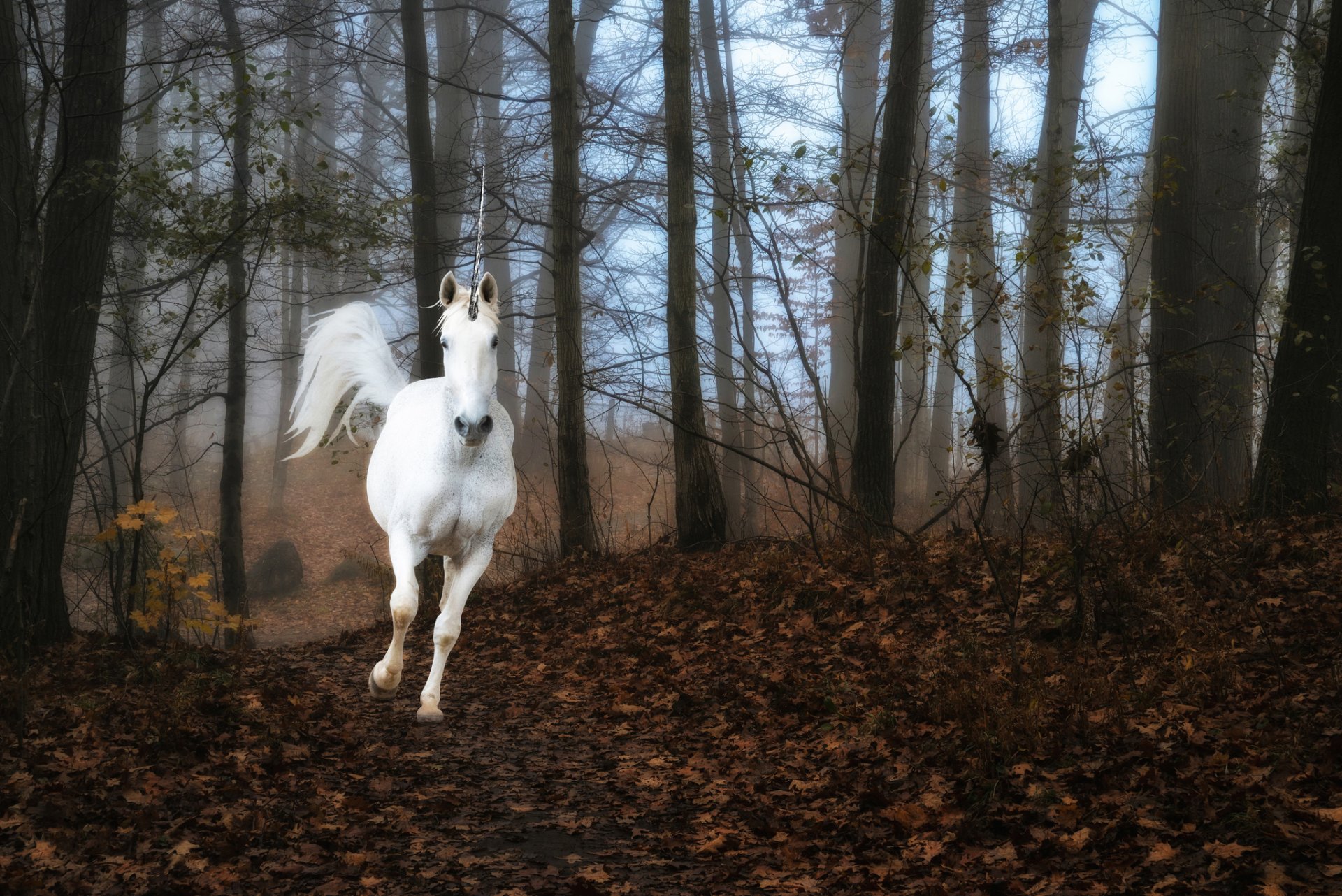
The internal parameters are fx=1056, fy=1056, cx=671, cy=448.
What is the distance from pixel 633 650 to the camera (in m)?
8.95

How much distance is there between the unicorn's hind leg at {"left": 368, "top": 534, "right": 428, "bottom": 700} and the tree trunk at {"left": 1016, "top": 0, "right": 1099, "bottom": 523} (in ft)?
13.5

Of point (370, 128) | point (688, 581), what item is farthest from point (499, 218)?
point (688, 581)

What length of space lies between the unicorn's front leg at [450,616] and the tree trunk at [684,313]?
521 cm

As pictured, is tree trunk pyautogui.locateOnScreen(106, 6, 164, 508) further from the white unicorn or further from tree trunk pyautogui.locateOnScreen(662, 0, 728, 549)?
tree trunk pyautogui.locateOnScreen(662, 0, 728, 549)

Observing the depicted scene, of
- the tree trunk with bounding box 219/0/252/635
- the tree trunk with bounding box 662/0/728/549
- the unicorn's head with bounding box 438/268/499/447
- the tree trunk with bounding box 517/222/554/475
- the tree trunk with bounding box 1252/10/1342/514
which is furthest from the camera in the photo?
the tree trunk with bounding box 517/222/554/475

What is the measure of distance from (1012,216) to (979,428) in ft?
56.1

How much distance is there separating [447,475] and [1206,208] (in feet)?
32.6

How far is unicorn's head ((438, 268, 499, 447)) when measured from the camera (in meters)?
6.34

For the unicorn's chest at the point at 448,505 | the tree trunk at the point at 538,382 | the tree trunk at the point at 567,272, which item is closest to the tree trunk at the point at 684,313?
the tree trunk at the point at 567,272

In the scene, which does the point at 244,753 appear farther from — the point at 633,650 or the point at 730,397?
the point at 730,397

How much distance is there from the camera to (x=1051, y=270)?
979 centimetres

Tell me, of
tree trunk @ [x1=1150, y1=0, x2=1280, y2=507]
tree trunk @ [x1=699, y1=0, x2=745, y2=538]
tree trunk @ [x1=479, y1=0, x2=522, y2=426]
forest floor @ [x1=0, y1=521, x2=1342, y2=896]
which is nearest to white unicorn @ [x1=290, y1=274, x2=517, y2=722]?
forest floor @ [x1=0, y1=521, x2=1342, y2=896]

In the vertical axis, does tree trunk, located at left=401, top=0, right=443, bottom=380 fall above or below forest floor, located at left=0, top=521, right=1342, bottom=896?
above

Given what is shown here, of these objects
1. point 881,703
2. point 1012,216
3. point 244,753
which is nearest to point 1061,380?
point 881,703
